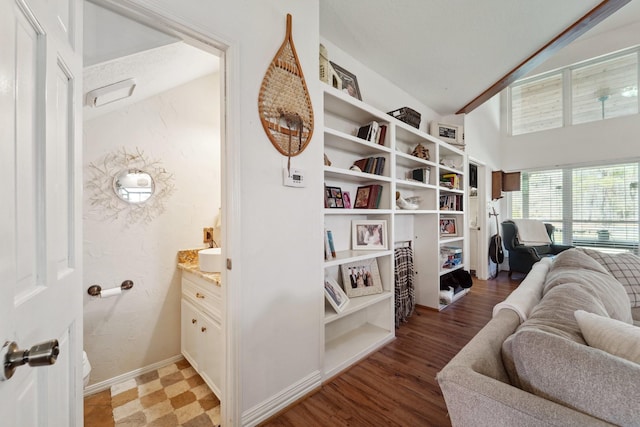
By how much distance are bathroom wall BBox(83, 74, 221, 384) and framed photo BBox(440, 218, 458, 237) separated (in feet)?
9.44

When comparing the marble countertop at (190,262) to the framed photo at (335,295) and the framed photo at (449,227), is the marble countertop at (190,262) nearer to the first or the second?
the framed photo at (335,295)

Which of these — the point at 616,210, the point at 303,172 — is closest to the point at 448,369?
the point at 303,172

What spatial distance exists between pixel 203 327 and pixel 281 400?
692 mm

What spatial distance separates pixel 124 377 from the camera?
1860 mm

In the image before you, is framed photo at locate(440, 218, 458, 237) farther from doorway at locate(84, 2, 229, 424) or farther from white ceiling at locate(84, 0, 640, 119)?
doorway at locate(84, 2, 229, 424)

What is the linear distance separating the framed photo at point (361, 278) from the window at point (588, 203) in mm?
4420

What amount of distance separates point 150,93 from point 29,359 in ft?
6.60

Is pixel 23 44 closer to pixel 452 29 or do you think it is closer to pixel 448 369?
pixel 448 369

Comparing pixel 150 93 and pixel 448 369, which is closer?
pixel 448 369

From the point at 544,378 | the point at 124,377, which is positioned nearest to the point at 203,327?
the point at 124,377

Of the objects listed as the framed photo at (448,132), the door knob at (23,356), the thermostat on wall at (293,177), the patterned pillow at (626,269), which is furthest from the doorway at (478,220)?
the door knob at (23,356)

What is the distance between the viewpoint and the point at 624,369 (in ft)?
1.95

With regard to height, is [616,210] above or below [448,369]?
above

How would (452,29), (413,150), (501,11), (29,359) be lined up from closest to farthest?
(29,359) → (501,11) → (452,29) → (413,150)
